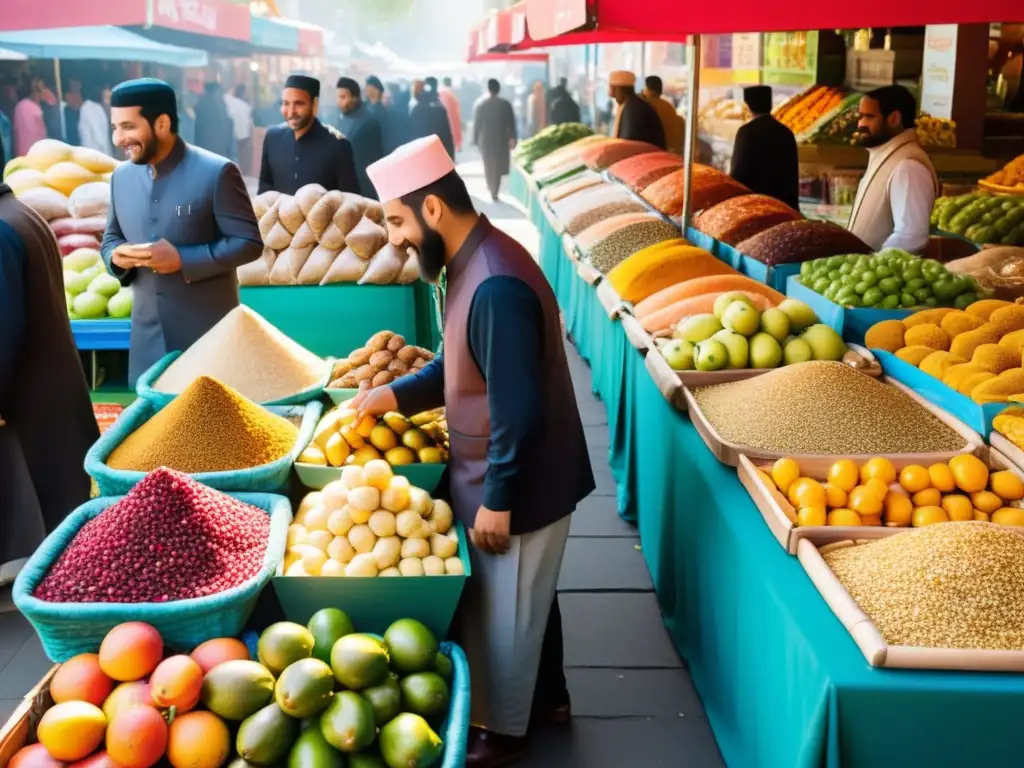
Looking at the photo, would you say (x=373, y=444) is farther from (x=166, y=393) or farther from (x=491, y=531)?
(x=166, y=393)

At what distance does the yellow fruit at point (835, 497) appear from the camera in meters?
2.48

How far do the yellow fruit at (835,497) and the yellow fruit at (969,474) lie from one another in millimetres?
274

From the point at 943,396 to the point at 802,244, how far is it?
6.09 ft

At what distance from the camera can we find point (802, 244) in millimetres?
4754

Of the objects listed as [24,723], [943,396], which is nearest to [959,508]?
[943,396]

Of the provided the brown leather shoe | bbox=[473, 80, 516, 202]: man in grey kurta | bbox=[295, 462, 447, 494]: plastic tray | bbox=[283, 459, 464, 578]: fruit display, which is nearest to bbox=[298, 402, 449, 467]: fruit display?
bbox=[295, 462, 447, 494]: plastic tray

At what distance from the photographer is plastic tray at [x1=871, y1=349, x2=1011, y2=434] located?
2.76 metres

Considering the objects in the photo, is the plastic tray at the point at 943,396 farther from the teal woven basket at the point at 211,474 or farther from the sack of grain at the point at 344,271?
the sack of grain at the point at 344,271

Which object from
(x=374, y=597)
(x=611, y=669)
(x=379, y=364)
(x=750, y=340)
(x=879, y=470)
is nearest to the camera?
(x=374, y=597)

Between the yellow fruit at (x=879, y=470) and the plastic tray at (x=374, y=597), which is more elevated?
the yellow fruit at (x=879, y=470)

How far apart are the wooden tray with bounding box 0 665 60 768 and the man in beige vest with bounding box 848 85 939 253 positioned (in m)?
4.03

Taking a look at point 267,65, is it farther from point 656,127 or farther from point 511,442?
point 511,442

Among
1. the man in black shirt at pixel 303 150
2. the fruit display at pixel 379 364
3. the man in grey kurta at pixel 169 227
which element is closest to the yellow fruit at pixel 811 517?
the fruit display at pixel 379 364

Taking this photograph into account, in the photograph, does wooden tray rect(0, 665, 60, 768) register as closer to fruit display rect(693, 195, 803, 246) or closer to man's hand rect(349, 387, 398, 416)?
man's hand rect(349, 387, 398, 416)
